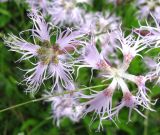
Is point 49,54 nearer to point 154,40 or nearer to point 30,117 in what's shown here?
point 154,40

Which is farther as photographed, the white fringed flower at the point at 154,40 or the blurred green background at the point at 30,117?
the blurred green background at the point at 30,117

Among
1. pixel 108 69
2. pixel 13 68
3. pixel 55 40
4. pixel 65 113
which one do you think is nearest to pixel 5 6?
pixel 13 68

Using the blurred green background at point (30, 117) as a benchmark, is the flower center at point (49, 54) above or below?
above

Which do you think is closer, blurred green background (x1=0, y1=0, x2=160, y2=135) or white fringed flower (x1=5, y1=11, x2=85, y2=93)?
white fringed flower (x1=5, y1=11, x2=85, y2=93)

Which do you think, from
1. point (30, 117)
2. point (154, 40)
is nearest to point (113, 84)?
point (154, 40)

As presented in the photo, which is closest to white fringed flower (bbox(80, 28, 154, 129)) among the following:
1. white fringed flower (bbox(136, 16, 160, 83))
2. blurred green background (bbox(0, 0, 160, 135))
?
white fringed flower (bbox(136, 16, 160, 83))

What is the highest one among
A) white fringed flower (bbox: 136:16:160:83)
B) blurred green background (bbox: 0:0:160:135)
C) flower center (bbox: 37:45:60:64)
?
flower center (bbox: 37:45:60:64)

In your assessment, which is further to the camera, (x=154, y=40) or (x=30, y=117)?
(x=30, y=117)

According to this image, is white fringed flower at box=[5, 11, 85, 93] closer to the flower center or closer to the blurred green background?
the flower center

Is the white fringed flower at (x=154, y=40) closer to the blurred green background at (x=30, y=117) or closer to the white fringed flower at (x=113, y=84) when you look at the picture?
the white fringed flower at (x=113, y=84)

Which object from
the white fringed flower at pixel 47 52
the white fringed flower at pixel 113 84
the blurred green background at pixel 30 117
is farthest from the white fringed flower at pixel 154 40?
the blurred green background at pixel 30 117

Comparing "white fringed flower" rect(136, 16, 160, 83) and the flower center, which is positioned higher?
the flower center

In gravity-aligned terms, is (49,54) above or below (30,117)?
above
